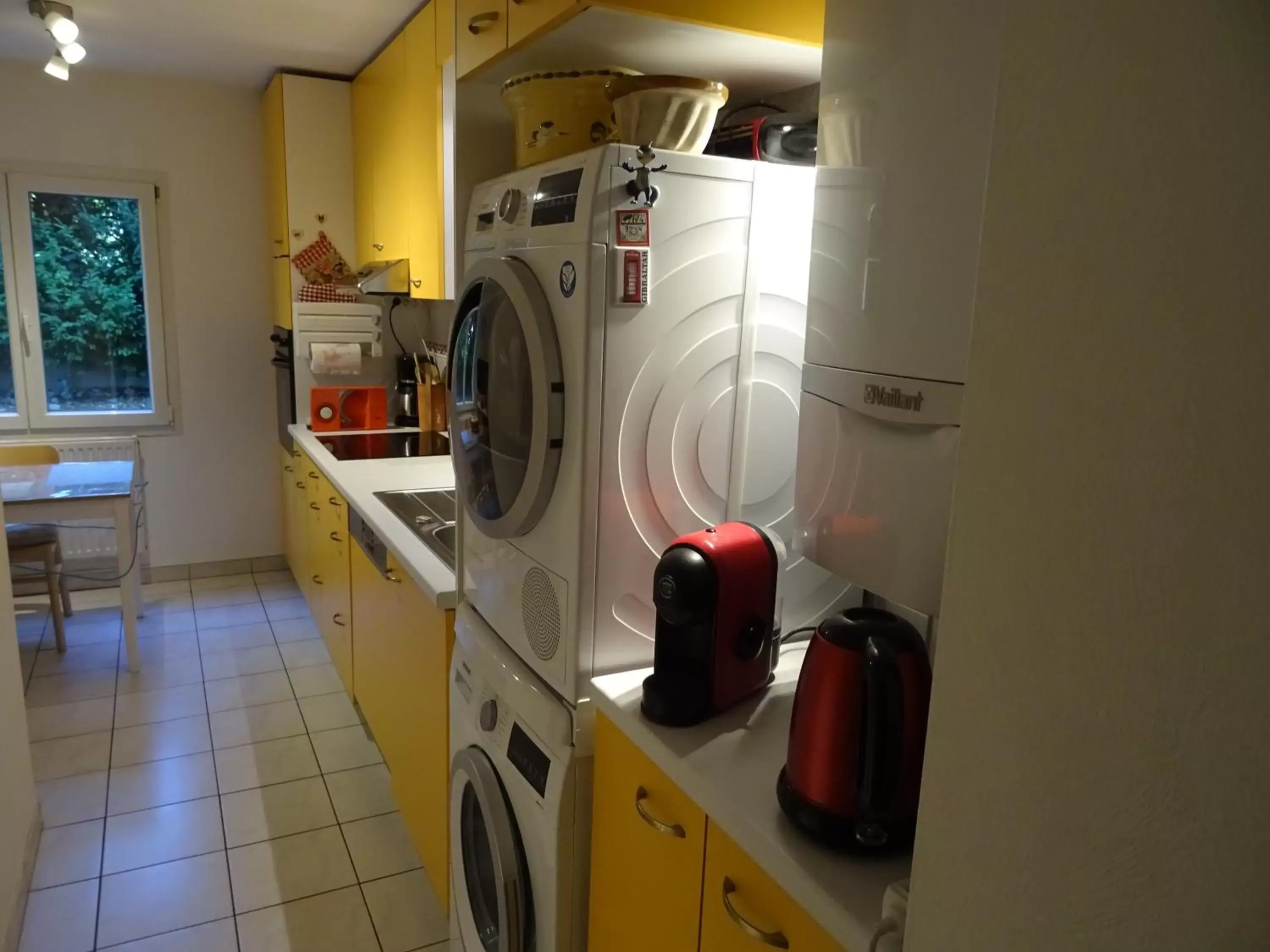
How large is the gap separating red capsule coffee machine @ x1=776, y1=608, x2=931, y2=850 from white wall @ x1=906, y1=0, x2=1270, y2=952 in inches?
13.3

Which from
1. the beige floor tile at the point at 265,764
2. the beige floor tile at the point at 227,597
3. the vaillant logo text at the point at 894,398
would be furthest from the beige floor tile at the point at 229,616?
the vaillant logo text at the point at 894,398

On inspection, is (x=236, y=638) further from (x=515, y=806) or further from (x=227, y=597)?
(x=515, y=806)

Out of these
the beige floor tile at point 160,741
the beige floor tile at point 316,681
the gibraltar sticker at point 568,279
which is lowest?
the beige floor tile at point 160,741

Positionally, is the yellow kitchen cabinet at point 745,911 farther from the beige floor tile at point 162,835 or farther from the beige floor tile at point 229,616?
the beige floor tile at point 229,616

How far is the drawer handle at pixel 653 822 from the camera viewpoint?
3.66 ft

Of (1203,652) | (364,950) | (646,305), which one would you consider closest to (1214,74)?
(1203,652)

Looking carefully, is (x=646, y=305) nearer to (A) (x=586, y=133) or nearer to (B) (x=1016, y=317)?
(A) (x=586, y=133)

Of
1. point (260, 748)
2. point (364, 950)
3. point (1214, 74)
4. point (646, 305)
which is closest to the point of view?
point (1214, 74)

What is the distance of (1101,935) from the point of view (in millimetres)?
470

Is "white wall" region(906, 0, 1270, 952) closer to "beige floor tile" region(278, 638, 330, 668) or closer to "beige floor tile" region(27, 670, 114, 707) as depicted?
"beige floor tile" region(278, 638, 330, 668)

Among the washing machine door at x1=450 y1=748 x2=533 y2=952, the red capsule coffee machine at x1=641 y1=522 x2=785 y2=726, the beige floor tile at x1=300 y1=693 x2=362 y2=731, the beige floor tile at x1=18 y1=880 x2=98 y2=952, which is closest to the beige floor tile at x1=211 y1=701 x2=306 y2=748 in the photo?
the beige floor tile at x1=300 y1=693 x2=362 y2=731

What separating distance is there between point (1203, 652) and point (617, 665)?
3.31ft

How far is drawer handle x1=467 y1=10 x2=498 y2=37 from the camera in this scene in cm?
143

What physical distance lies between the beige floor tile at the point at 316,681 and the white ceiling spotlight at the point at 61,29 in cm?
224
